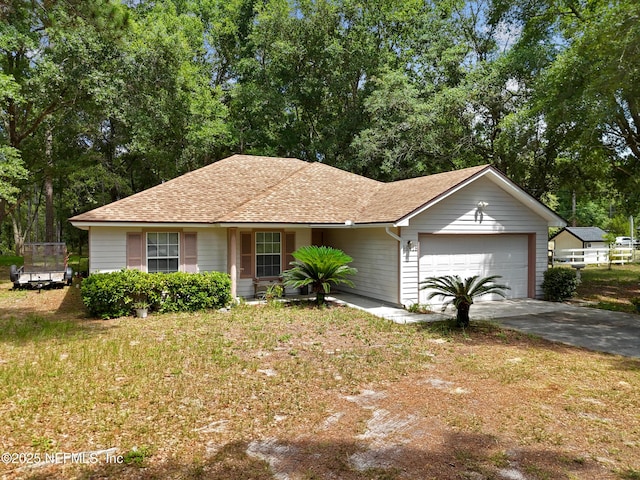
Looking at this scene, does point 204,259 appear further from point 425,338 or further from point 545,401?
point 545,401

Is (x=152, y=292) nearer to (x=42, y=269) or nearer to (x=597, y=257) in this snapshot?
(x=42, y=269)

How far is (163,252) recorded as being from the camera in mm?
13172

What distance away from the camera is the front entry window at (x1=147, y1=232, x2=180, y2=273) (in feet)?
42.5

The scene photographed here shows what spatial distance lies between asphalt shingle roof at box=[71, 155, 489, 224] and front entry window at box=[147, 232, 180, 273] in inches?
30.1

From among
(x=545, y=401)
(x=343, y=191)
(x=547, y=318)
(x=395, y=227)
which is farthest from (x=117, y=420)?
(x=343, y=191)

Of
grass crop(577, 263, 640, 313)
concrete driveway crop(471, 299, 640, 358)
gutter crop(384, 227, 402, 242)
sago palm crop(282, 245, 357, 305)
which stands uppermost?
gutter crop(384, 227, 402, 242)

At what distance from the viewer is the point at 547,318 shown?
11172 mm

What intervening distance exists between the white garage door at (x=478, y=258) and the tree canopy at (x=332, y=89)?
4818 mm

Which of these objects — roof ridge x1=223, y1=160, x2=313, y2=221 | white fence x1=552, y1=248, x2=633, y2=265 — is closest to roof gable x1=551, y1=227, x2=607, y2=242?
white fence x1=552, y1=248, x2=633, y2=265

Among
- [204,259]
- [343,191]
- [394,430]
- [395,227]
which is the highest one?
[343,191]

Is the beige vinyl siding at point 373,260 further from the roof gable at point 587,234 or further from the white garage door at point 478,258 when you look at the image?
the roof gable at point 587,234

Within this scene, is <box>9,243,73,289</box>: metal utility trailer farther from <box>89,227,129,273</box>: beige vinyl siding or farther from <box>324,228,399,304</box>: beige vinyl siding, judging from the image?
<box>324,228,399,304</box>: beige vinyl siding

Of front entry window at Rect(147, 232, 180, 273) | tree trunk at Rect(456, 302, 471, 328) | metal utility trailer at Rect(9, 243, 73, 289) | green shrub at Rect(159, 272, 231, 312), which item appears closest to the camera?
tree trunk at Rect(456, 302, 471, 328)

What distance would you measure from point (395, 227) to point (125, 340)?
25.1 ft
